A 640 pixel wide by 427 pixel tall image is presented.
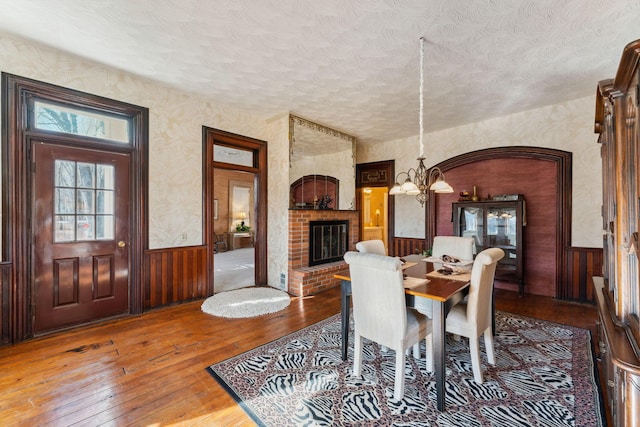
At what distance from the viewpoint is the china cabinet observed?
4254mm

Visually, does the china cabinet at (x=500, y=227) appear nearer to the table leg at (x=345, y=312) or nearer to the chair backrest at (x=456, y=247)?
the chair backrest at (x=456, y=247)

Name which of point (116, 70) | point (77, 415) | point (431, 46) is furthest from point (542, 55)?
point (77, 415)

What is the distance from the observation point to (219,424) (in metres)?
1.70

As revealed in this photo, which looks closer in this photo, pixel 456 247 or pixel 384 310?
pixel 384 310

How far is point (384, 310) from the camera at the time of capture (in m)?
1.97

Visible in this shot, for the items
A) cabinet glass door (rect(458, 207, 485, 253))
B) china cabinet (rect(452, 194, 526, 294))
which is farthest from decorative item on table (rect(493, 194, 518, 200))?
cabinet glass door (rect(458, 207, 485, 253))

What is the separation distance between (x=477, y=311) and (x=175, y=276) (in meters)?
3.51

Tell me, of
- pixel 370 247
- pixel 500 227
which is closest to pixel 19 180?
pixel 370 247

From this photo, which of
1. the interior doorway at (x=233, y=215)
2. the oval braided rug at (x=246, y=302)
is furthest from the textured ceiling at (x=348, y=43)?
the interior doorway at (x=233, y=215)

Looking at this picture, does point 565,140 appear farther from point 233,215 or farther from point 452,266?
point 233,215

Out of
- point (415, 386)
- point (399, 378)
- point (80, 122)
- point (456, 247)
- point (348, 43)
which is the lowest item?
point (415, 386)

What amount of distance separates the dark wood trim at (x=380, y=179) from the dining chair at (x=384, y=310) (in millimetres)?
3896

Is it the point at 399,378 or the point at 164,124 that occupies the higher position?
the point at 164,124

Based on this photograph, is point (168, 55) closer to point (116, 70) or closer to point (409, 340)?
point (116, 70)
